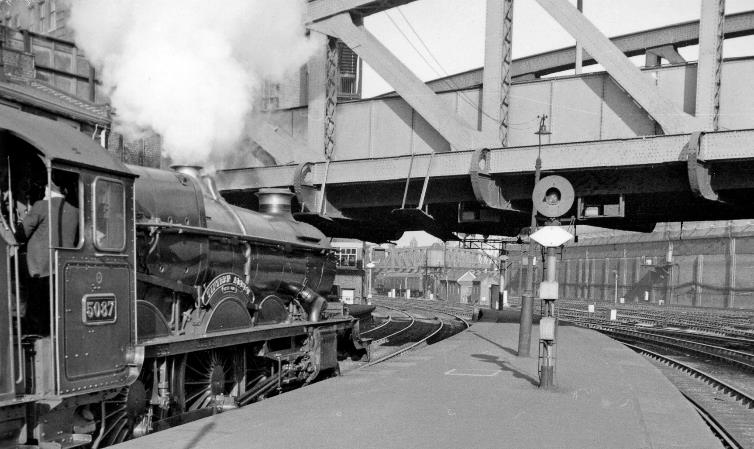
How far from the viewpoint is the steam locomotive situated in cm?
630

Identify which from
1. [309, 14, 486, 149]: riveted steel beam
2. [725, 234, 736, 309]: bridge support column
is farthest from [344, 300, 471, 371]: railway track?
[725, 234, 736, 309]: bridge support column

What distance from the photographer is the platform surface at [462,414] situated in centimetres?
728

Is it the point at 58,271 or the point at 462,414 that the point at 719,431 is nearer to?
the point at 462,414

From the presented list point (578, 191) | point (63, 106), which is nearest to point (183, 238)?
point (63, 106)

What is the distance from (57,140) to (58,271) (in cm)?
117

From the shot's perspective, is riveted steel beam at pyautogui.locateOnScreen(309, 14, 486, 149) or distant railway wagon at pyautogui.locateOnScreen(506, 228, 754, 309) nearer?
riveted steel beam at pyautogui.locateOnScreen(309, 14, 486, 149)

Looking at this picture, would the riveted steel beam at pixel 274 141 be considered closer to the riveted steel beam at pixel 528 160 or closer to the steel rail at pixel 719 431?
the riveted steel beam at pixel 528 160

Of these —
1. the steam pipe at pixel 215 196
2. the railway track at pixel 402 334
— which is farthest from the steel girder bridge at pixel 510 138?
the steam pipe at pixel 215 196

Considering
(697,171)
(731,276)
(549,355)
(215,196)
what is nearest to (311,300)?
(215,196)

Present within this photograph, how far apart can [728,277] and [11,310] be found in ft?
206

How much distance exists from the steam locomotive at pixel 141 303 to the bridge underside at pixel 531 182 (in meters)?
4.66

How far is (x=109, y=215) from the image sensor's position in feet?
23.0

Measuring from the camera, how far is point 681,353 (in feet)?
70.9

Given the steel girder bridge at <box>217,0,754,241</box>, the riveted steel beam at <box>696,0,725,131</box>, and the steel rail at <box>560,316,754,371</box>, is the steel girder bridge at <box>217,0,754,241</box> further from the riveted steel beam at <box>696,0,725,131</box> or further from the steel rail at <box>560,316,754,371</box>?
the steel rail at <box>560,316,754,371</box>
